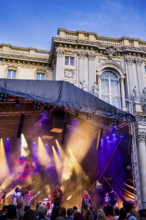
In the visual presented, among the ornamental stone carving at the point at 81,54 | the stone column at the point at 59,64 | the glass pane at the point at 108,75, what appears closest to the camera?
the stone column at the point at 59,64

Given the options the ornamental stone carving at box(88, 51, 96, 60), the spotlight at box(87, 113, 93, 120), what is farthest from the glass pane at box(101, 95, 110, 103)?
the spotlight at box(87, 113, 93, 120)

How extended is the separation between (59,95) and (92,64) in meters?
9.18

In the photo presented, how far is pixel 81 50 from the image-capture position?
68.6ft

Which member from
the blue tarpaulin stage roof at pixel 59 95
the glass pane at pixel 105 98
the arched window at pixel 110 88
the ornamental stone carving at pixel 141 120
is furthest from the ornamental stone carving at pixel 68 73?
the blue tarpaulin stage roof at pixel 59 95

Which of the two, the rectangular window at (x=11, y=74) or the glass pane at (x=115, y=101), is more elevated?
the rectangular window at (x=11, y=74)

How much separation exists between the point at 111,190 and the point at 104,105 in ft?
21.5

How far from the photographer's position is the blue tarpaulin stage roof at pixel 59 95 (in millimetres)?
11521

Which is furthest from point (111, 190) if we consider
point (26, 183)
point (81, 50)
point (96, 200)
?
point (81, 50)

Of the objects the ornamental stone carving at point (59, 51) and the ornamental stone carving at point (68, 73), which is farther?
the ornamental stone carving at point (59, 51)

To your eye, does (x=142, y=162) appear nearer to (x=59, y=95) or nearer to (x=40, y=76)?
(x=59, y=95)

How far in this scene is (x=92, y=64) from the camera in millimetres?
20375

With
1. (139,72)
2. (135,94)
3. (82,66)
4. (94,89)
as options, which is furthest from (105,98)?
(139,72)

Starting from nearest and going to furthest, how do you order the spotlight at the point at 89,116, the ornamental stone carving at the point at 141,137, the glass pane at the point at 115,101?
the spotlight at the point at 89,116
the ornamental stone carving at the point at 141,137
the glass pane at the point at 115,101

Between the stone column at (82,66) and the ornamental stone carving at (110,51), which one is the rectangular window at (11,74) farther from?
the ornamental stone carving at (110,51)
